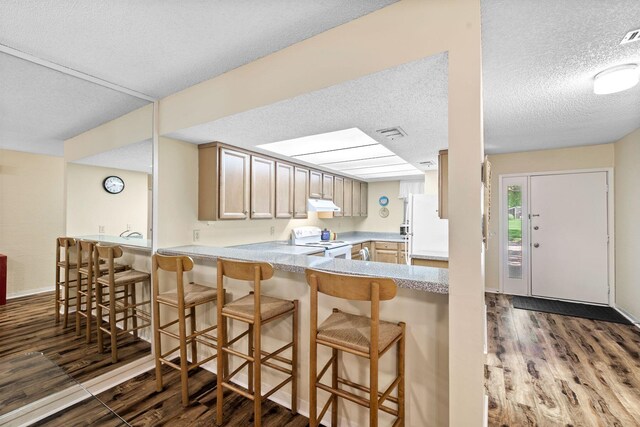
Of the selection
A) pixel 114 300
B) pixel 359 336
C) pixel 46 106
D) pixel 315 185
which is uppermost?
pixel 46 106

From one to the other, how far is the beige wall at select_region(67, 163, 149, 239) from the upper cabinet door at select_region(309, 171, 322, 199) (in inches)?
92.3

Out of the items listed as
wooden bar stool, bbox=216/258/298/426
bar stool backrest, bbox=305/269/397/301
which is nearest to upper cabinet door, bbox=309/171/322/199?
wooden bar stool, bbox=216/258/298/426

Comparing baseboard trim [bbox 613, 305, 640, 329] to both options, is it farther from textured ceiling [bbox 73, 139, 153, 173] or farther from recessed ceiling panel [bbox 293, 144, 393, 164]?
textured ceiling [bbox 73, 139, 153, 173]

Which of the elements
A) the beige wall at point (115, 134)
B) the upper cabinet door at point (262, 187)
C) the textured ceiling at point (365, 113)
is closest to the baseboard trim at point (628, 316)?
the textured ceiling at point (365, 113)

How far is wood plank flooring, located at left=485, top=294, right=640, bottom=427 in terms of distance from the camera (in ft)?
6.43

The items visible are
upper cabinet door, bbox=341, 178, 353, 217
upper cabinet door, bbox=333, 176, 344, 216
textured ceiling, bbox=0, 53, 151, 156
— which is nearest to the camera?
textured ceiling, bbox=0, 53, 151, 156

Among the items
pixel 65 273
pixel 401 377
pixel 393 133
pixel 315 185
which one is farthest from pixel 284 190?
pixel 401 377

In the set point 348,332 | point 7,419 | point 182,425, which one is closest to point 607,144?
point 348,332

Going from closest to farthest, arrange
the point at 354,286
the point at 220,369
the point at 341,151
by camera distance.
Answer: the point at 354,286, the point at 220,369, the point at 341,151

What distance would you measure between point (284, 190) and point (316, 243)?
49.2 inches

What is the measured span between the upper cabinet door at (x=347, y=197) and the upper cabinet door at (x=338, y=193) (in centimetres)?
6

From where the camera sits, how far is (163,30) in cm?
168

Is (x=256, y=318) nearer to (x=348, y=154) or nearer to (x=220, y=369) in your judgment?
(x=220, y=369)

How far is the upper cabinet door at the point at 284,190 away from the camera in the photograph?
377 cm
